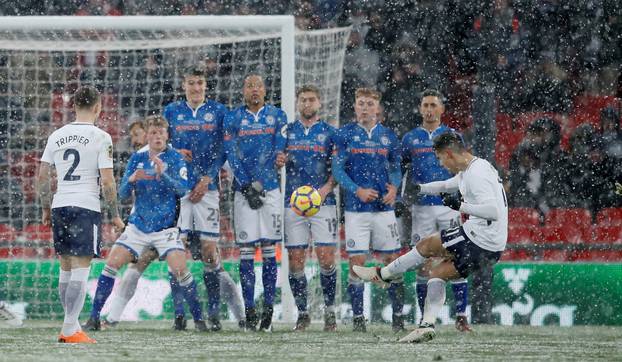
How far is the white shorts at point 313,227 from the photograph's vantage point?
375 inches

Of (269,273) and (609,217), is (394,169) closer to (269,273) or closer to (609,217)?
(269,273)

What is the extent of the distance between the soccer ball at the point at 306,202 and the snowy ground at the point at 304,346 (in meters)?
0.89

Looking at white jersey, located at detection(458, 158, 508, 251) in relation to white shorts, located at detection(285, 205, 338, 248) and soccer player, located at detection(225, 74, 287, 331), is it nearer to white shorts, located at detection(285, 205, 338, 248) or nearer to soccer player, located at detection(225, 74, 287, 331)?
white shorts, located at detection(285, 205, 338, 248)

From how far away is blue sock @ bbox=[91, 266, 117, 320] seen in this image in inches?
363

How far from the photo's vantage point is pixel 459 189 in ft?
27.0

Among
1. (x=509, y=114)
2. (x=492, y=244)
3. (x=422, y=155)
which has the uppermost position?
(x=509, y=114)

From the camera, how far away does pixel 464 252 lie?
797 centimetres

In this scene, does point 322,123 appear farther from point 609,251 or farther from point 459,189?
point 609,251

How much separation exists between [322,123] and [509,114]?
4578 millimetres

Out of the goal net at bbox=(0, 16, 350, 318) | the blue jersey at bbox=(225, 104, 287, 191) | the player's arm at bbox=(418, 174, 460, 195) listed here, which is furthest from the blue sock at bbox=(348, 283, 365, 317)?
the player's arm at bbox=(418, 174, 460, 195)

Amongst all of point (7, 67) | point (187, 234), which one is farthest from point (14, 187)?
point (187, 234)

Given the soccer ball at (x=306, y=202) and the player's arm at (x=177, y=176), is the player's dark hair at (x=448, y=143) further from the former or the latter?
the player's arm at (x=177, y=176)

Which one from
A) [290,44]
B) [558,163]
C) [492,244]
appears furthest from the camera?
[558,163]

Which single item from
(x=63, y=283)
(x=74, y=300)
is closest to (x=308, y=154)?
(x=63, y=283)
